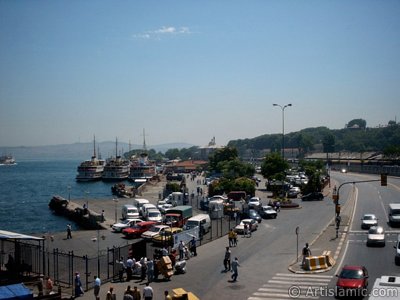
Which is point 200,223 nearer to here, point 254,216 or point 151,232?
point 151,232

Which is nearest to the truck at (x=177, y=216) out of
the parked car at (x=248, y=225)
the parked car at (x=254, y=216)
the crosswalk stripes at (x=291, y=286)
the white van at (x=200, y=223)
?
the white van at (x=200, y=223)

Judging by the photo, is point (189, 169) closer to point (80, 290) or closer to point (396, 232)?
point (396, 232)

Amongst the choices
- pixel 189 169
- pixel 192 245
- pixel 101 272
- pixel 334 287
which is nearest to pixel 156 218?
pixel 192 245

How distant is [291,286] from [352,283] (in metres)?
3.14

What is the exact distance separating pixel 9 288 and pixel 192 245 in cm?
1292

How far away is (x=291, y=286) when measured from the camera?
21.3 meters

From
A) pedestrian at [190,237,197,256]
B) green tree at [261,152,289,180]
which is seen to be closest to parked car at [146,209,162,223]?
pedestrian at [190,237,197,256]

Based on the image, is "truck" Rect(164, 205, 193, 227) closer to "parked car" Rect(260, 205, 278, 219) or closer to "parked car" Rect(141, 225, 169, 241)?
"parked car" Rect(141, 225, 169, 241)

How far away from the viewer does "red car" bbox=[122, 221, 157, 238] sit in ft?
120

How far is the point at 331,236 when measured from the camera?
33.7 meters

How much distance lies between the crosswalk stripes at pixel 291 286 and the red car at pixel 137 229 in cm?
1595

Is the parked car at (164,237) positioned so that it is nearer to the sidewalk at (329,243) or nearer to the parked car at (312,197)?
the sidewalk at (329,243)

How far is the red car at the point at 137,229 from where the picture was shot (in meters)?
36.6

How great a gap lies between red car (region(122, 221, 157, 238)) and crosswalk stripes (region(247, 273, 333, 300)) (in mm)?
15950
